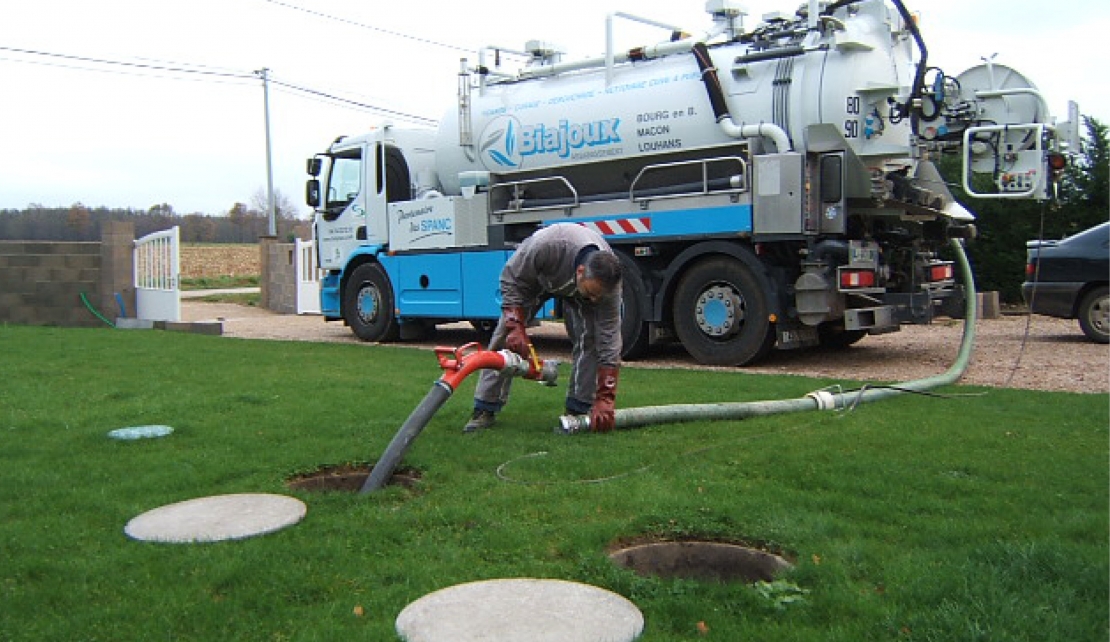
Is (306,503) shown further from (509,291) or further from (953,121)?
(953,121)

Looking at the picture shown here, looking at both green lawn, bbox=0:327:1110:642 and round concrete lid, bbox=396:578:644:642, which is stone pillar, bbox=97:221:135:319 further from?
round concrete lid, bbox=396:578:644:642

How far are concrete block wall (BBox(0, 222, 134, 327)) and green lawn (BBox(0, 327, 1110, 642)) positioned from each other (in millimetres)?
10495

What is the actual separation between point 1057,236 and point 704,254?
33.6 ft

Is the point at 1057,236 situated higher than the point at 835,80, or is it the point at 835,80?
the point at 835,80

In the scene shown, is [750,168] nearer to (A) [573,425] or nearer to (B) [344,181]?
(A) [573,425]

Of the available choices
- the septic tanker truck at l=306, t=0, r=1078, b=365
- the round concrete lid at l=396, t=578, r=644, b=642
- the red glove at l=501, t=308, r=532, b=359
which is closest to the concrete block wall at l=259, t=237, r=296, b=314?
the septic tanker truck at l=306, t=0, r=1078, b=365

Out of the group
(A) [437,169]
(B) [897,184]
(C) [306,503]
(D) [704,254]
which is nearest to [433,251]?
(A) [437,169]

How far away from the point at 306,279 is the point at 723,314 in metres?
13.9

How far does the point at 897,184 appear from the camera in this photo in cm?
1082

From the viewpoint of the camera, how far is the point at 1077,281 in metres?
12.6

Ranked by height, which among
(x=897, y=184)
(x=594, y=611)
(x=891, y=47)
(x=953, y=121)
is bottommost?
(x=594, y=611)

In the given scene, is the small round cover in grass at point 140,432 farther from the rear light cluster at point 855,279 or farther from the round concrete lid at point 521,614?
the rear light cluster at point 855,279

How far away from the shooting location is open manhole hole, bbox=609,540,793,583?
12.6 feet

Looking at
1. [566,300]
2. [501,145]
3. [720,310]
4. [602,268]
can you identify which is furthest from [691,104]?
[602,268]
